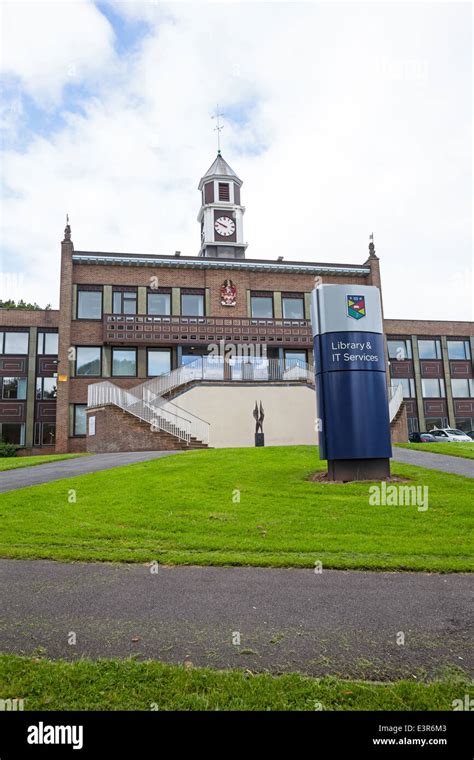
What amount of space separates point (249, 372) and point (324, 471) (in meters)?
16.2

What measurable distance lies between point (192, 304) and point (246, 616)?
3078cm

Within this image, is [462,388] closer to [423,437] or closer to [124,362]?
[423,437]

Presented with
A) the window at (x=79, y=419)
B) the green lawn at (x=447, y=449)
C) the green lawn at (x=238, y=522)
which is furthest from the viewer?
the window at (x=79, y=419)

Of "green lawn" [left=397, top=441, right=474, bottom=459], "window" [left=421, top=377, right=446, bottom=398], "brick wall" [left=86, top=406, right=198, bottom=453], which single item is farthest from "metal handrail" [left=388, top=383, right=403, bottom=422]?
"window" [left=421, top=377, right=446, bottom=398]

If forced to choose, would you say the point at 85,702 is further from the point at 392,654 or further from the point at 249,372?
the point at 249,372

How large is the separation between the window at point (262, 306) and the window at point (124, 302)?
755 cm

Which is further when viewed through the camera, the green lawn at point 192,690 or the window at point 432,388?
the window at point 432,388

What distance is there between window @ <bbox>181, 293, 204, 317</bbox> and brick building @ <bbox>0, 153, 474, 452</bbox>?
63mm

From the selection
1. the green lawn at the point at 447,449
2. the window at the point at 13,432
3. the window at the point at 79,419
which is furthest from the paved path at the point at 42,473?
the window at the point at 13,432

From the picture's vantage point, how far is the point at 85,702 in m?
3.22

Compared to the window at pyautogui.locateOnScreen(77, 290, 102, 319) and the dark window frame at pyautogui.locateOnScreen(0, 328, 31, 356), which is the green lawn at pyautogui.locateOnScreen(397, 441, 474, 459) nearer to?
the window at pyautogui.locateOnScreen(77, 290, 102, 319)

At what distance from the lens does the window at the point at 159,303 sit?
34.2m

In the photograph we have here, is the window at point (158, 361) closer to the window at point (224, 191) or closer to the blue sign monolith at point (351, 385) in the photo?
the window at point (224, 191)
